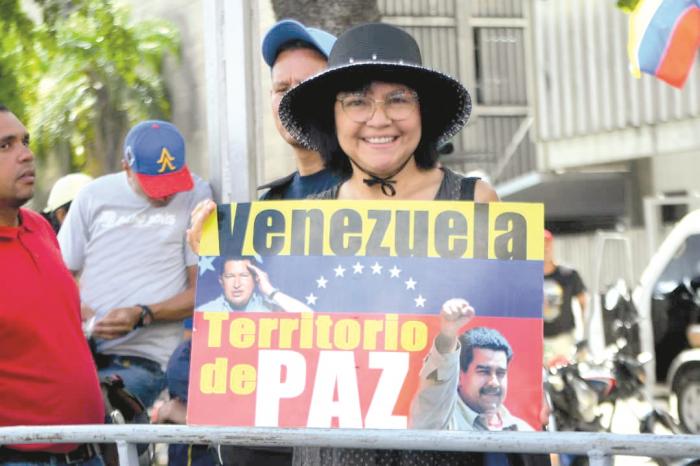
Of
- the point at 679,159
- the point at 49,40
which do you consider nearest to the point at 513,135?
the point at 679,159

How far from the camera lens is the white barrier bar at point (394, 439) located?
9.62 feet

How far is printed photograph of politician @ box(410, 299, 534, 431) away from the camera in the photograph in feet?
11.0

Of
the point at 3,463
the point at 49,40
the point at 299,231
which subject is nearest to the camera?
the point at 299,231

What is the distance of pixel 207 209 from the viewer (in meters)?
3.64

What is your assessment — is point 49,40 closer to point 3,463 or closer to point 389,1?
point 389,1

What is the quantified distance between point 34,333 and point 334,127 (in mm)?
1192

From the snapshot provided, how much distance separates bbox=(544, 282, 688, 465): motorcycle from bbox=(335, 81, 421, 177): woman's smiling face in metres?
4.91

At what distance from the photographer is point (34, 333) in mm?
4406

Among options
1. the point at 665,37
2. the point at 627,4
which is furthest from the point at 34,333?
the point at 665,37

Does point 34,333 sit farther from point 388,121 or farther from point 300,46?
point 388,121

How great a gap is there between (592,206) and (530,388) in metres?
13.7

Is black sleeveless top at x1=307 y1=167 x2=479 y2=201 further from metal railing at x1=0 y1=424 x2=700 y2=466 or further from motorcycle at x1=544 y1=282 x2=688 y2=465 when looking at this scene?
motorcycle at x1=544 y1=282 x2=688 y2=465

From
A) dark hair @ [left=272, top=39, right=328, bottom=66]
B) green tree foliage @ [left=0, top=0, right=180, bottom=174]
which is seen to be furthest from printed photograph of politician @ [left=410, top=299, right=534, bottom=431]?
green tree foliage @ [left=0, top=0, right=180, bottom=174]

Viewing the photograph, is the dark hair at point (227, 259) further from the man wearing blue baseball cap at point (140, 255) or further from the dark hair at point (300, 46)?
the man wearing blue baseball cap at point (140, 255)
